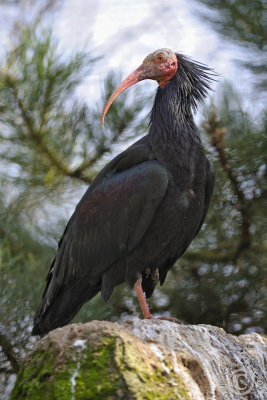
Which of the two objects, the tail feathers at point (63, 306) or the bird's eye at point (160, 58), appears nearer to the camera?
the tail feathers at point (63, 306)

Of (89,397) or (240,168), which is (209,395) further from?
(240,168)

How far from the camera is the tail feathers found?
4.25 m

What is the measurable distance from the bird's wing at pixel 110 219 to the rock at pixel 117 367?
1.13 meters

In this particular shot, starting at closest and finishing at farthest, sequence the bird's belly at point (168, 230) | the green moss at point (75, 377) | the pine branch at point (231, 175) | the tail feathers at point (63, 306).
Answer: the green moss at point (75, 377), the bird's belly at point (168, 230), the tail feathers at point (63, 306), the pine branch at point (231, 175)

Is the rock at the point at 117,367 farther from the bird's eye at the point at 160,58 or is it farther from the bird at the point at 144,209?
the bird's eye at the point at 160,58

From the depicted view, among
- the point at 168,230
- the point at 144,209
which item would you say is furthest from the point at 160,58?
the point at 168,230

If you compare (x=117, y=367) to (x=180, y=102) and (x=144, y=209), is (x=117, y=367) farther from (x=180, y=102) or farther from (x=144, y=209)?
(x=180, y=102)

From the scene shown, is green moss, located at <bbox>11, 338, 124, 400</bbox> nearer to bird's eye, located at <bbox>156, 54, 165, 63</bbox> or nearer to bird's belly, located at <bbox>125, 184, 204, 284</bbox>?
bird's belly, located at <bbox>125, 184, 204, 284</bbox>

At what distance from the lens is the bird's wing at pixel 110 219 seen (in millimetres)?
3982

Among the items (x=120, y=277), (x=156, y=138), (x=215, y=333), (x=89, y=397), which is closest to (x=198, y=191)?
(x=156, y=138)

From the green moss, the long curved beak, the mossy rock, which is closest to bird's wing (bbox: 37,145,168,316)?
the long curved beak

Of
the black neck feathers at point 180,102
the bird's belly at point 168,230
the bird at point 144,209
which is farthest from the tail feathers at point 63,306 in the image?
the black neck feathers at point 180,102

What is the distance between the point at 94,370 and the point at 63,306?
Answer: 1.92m

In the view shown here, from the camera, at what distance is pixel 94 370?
2432 millimetres
